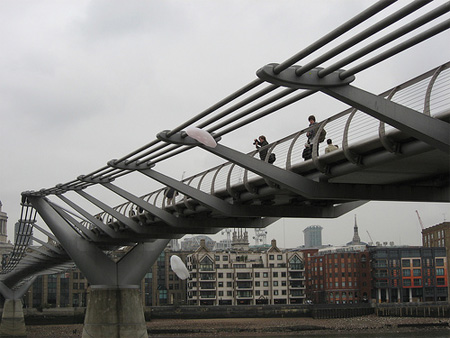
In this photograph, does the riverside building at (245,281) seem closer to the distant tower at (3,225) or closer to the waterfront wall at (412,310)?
the waterfront wall at (412,310)

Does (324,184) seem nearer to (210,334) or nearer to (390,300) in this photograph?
(210,334)

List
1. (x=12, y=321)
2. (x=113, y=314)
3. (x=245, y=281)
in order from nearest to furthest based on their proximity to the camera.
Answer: (x=113, y=314)
(x=12, y=321)
(x=245, y=281)

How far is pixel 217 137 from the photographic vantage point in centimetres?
1670

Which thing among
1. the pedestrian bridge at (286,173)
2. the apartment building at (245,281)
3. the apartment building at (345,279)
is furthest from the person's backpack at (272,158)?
the apartment building at (345,279)

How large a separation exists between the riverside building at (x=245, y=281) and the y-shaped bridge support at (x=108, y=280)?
67653 mm

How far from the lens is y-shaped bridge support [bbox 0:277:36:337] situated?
240 ft

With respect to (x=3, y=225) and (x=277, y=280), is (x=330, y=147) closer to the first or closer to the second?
(x=277, y=280)

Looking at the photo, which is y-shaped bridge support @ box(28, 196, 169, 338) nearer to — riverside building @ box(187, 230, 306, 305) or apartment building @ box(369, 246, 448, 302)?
riverside building @ box(187, 230, 306, 305)

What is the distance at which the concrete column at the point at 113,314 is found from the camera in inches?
1302

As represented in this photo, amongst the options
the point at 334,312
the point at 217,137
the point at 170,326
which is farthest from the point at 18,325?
the point at 217,137

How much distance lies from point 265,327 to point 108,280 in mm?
51112

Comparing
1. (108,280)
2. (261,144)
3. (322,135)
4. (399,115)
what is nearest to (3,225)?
(108,280)

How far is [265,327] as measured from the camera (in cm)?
8225

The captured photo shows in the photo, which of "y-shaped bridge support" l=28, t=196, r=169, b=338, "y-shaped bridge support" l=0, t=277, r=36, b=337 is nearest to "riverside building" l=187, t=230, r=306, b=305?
"y-shaped bridge support" l=0, t=277, r=36, b=337
